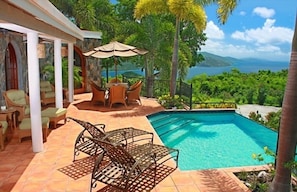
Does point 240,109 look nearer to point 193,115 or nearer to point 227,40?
point 193,115

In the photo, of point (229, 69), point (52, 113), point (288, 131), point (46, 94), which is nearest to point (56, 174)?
point (52, 113)

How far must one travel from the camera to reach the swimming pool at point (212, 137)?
6.92 m

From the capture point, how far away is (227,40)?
6625cm

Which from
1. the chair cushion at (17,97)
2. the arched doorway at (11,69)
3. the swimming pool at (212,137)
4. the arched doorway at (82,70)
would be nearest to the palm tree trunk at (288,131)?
the swimming pool at (212,137)

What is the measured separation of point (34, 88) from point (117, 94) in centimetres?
521

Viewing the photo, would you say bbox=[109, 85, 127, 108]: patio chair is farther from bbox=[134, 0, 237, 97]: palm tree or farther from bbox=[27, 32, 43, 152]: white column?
bbox=[27, 32, 43, 152]: white column

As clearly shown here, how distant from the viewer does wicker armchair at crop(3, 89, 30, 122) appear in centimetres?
784

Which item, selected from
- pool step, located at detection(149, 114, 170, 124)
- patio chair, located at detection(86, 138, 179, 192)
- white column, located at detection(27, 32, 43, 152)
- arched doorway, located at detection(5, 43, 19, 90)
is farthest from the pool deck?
arched doorway, located at detection(5, 43, 19, 90)

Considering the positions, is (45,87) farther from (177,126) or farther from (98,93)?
(177,126)

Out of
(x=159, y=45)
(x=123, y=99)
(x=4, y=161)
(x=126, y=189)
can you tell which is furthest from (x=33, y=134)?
(x=159, y=45)

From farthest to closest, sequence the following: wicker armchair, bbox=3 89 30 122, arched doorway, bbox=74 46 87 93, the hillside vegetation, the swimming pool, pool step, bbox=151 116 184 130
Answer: arched doorway, bbox=74 46 87 93 < the hillside vegetation < pool step, bbox=151 116 184 130 < wicker armchair, bbox=3 89 30 122 < the swimming pool

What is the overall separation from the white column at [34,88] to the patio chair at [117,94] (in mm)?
4929

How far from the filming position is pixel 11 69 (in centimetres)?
1056

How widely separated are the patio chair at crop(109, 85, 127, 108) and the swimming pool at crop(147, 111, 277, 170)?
1.58 metres
